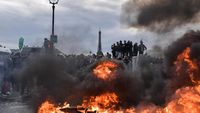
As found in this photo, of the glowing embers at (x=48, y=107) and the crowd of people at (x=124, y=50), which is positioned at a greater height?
the crowd of people at (x=124, y=50)

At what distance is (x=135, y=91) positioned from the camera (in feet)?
91.1

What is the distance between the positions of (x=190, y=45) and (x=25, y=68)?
9.68m

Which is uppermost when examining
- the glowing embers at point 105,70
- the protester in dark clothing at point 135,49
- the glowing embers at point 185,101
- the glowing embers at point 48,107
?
the protester in dark clothing at point 135,49

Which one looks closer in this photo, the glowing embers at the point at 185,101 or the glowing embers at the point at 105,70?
the glowing embers at the point at 185,101

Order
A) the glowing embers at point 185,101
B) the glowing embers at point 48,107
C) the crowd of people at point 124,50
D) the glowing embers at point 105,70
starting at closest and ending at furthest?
the glowing embers at point 185,101 < the glowing embers at point 48,107 < the glowing embers at point 105,70 < the crowd of people at point 124,50

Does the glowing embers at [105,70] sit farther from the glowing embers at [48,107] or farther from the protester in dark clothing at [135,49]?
the protester in dark clothing at [135,49]

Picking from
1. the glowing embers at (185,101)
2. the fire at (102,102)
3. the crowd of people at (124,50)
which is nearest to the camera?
the glowing embers at (185,101)

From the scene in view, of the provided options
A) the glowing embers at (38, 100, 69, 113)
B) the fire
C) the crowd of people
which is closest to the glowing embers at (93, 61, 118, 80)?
the fire

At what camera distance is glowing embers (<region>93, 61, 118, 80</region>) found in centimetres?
2748

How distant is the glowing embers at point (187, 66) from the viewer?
24891 millimetres

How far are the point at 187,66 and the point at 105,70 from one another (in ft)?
14.6

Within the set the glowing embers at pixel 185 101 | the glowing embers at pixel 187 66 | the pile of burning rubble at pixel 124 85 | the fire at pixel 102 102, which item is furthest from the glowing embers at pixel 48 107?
the glowing embers at pixel 187 66

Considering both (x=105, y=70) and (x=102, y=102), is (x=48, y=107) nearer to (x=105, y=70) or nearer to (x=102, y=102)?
(x=102, y=102)

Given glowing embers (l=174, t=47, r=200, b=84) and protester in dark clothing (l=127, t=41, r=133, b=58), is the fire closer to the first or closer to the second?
glowing embers (l=174, t=47, r=200, b=84)
